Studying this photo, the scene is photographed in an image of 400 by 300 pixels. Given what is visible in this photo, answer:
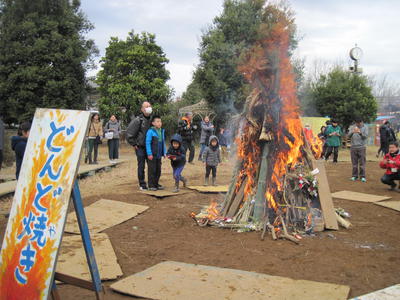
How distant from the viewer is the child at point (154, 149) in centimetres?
855

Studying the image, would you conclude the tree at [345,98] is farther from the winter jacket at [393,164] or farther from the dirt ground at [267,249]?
the dirt ground at [267,249]

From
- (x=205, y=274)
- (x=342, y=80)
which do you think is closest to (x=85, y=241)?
(x=205, y=274)

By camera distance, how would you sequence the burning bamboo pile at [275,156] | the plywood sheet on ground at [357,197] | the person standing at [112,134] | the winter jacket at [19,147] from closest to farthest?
the burning bamboo pile at [275,156] → the winter jacket at [19,147] → the plywood sheet on ground at [357,197] → the person standing at [112,134]

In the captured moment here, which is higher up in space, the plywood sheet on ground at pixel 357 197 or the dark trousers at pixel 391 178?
the dark trousers at pixel 391 178

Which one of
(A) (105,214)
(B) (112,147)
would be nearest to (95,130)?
(B) (112,147)

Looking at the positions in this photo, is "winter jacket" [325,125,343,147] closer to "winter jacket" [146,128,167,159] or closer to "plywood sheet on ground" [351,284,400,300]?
"winter jacket" [146,128,167,159]

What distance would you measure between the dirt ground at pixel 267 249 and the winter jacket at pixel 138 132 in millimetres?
1823

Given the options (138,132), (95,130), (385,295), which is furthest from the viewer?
(95,130)

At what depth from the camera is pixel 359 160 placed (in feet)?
35.9

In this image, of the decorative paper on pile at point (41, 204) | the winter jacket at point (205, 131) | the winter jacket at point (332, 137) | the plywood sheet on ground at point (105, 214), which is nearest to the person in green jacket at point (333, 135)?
the winter jacket at point (332, 137)

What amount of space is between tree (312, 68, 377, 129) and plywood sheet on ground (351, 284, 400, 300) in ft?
71.7

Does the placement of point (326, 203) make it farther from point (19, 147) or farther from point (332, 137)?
point (332, 137)

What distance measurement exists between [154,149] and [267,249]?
14.7 ft

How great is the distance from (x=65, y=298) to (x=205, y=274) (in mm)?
1419
